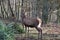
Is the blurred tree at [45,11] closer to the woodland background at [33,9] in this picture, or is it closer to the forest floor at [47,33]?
the woodland background at [33,9]

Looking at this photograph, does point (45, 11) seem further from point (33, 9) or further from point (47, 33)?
point (47, 33)

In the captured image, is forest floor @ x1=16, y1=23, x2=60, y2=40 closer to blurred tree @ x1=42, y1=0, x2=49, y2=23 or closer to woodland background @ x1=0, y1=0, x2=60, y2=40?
woodland background @ x1=0, y1=0, x2=60, y2=40

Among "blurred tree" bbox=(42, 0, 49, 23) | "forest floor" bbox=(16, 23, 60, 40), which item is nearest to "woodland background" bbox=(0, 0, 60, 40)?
"blurred tree" bbox=(42, 0, 49, 23)

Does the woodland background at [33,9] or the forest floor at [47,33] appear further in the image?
the woodland background at [33,9]

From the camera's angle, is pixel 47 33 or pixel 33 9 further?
pixel 33 9

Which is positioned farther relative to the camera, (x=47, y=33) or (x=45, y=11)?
(x=45, y=11)

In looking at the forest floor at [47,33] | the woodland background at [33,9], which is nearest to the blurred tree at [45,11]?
the woodland background at [33,9]

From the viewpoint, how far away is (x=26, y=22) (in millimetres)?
6402

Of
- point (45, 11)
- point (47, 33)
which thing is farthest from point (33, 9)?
point (47, 33)

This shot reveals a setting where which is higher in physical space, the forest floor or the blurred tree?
the blurred tree

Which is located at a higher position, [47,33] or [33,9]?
[33,9]

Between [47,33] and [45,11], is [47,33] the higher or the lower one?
the lower one

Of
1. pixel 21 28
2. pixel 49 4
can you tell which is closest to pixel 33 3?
pixel 49 4

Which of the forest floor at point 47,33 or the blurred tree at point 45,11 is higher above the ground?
the blurred tree at point 45,11
